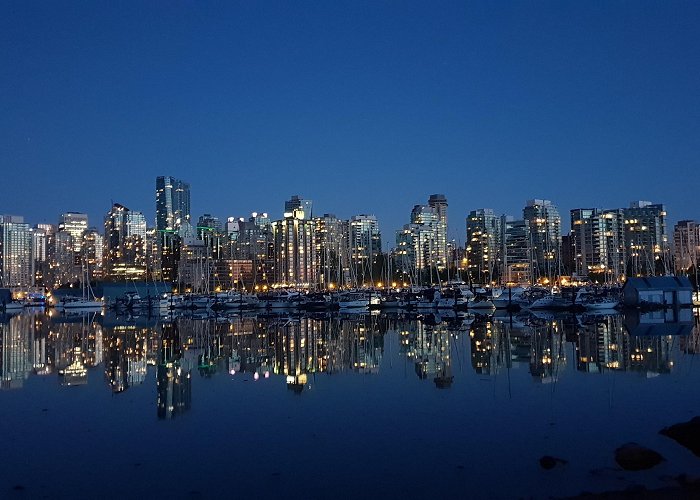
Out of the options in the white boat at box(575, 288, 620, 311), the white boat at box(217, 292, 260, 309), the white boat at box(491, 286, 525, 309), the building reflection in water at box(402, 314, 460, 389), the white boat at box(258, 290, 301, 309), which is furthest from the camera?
the white boat at box(217, 292, 260, 309)

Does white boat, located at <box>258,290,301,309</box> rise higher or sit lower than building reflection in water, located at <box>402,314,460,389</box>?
higher

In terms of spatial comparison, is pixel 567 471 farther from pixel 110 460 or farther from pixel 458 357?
pixel 458 357

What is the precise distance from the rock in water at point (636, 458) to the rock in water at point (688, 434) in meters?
1.34

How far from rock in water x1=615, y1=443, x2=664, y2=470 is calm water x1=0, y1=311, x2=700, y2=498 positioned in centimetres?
26

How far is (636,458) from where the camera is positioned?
14.5 metres

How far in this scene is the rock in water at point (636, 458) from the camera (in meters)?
14.3

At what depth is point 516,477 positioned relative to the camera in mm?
14156

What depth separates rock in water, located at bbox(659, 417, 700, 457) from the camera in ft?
51.5

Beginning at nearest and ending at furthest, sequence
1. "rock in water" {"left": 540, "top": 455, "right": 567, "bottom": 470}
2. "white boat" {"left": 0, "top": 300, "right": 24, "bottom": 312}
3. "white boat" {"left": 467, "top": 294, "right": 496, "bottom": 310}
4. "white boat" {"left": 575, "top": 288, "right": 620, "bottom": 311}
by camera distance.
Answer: "rock in water" {"left": 540, "top": 455, "right": 567, "bottom": 470} < "white boat" {"left": 575, "top": 288, "right": 620, "bottom": 311} < "white boat" {"left": 467, "top": 294, "right": 496, "bottom": 310} < "white boat" {"left": 0, "top": 300, "right": 24, "bottom": 312}

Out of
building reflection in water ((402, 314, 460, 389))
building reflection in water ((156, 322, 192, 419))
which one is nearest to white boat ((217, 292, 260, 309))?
building reflection in water ((402, 314, 460, 389))

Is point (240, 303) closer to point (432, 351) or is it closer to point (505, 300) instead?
point (505, 300)

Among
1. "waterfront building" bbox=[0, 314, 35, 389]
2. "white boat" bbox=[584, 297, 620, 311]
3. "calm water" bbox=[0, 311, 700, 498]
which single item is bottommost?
"calm water" bbox=[0, 311, 700, 498]

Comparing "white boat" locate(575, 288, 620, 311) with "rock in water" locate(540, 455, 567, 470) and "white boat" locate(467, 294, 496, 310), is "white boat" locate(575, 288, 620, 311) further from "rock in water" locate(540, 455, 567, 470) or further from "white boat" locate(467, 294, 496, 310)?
"rock in water" locate(540, 455, 567, 470)

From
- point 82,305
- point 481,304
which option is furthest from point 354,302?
point 82,305
